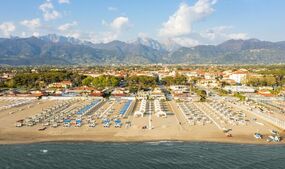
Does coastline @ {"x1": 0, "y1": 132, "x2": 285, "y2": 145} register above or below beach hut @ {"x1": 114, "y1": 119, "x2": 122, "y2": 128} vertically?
below

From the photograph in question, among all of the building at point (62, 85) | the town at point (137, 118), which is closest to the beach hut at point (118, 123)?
the town at point (137, 118)

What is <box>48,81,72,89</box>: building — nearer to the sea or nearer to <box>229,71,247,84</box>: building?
<box>229,71,247,84</box>: building

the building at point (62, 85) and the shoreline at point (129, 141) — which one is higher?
the building at point (62, 85)

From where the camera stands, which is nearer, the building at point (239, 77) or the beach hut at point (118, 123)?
the beach hut at point (118, 123)

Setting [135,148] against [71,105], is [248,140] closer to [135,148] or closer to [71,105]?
[135,148]

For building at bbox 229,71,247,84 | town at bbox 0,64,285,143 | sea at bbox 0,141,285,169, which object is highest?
building at bbox 229,71,247,84

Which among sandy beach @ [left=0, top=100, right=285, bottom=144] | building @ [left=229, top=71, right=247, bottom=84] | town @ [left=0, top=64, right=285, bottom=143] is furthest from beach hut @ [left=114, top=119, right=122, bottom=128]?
building @ [left=229, top=71, right=247, bottom=84]

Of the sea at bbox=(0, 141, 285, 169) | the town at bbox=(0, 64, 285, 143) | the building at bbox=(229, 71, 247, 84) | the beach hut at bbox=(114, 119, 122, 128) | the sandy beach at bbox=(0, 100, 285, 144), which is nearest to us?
the sea at bbox=(0, 141, 285, 169)

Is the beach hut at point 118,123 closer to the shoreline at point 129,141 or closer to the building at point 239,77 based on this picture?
the shoreline at point 129,141

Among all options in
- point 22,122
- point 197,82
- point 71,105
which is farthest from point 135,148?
point 197,82
